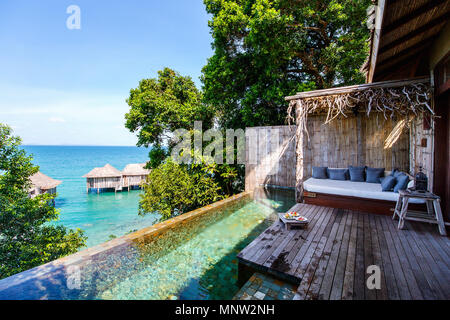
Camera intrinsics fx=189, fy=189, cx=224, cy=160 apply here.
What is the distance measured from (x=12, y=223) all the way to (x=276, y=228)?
6105 millimetres

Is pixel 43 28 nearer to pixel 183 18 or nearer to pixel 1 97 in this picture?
pixel 1 97

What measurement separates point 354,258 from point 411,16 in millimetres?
3046

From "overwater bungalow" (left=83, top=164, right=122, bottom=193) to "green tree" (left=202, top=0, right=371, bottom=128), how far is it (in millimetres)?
13617

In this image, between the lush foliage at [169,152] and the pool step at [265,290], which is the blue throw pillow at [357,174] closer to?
the lush foliage at [169,152]

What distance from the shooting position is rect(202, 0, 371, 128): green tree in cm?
674

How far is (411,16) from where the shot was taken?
234 centimetres

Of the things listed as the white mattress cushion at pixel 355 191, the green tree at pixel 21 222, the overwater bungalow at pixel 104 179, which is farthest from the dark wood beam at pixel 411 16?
the overwater bungalow at pixel 104 179

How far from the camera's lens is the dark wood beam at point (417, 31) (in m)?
2.65

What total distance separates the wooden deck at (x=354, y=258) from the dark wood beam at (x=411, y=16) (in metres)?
2.83

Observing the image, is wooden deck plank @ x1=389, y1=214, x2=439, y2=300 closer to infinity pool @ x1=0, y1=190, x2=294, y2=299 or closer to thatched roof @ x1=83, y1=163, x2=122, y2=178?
infinity pool @ x1=0, y1=190, x2=294, y2=299

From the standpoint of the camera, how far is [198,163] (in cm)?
660

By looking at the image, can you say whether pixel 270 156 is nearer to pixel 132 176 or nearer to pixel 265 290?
pixel 265 290

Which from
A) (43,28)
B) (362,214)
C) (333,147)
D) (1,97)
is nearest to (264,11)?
(333,147)

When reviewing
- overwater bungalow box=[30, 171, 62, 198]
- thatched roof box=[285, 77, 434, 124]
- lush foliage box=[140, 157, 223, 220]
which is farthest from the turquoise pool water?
overwater bungalow box=[30, 171, 62, 198]
